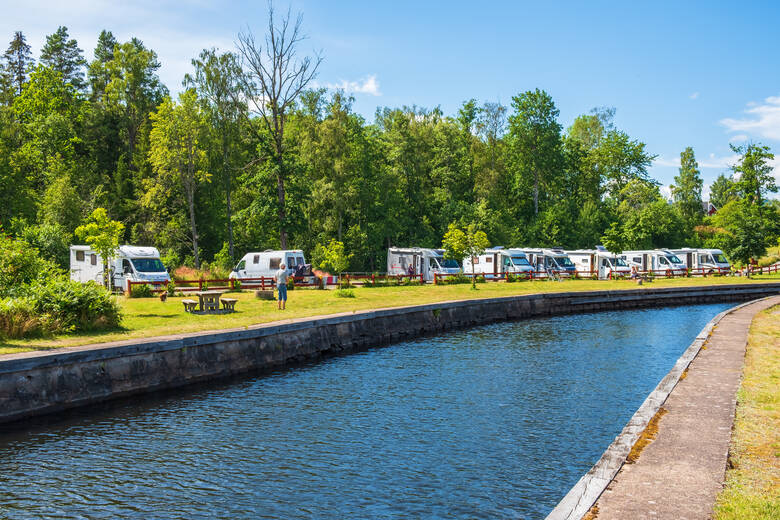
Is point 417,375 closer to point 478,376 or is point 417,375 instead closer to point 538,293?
point 478,376

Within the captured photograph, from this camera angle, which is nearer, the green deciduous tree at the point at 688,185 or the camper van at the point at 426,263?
the camper van at the point at 426,263

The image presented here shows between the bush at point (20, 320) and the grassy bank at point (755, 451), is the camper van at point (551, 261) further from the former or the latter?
the bush at point (20, 320)

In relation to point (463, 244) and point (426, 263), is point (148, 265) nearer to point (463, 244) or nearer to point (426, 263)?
point (426, 263)

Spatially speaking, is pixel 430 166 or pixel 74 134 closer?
pixel 74 134

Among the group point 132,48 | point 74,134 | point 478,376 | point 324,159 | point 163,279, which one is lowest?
point 478,376

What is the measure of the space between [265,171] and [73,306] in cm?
2874

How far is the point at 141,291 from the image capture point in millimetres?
28625

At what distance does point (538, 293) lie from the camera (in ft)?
120

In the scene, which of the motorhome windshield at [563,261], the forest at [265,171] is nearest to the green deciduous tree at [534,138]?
the forest at [265,171]

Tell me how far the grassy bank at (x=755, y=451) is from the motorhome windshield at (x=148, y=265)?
2760 centimetres

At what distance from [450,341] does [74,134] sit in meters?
47.7

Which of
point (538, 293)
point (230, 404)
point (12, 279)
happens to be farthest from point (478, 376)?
point (538, 293)

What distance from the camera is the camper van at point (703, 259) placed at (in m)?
55.9

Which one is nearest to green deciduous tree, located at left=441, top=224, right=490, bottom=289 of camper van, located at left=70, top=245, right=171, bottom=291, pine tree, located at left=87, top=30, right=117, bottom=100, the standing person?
the standing person
